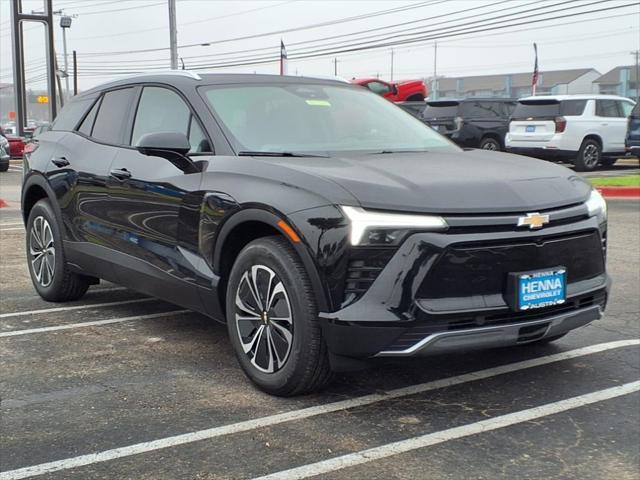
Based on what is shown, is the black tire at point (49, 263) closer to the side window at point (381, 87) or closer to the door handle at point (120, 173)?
the door handle at point (120, 173)

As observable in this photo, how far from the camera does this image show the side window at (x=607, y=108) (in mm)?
19445

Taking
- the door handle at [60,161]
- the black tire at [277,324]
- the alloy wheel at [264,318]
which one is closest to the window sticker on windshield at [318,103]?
the black tire at [277,324]

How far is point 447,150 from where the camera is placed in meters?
4.78

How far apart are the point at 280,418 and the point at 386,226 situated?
1.01 meters

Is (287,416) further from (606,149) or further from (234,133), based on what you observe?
(606,149)

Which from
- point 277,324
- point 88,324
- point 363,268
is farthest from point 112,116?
point 363,268

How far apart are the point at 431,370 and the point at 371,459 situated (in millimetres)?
1218

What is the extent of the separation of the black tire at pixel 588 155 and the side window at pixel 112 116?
15.5 metres

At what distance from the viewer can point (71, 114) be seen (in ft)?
19.9

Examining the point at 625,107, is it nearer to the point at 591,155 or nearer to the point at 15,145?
the point at 591,155

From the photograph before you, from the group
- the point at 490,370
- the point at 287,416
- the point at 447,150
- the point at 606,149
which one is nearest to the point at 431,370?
the point at 490,370

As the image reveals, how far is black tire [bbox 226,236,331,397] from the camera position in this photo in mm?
3625

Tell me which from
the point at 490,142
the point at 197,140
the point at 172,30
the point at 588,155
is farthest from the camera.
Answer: the point at 172,30

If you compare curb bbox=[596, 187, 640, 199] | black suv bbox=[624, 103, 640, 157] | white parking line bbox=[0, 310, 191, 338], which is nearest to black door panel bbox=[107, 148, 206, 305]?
white parking line bbox=[0, 310, 191, 338]
